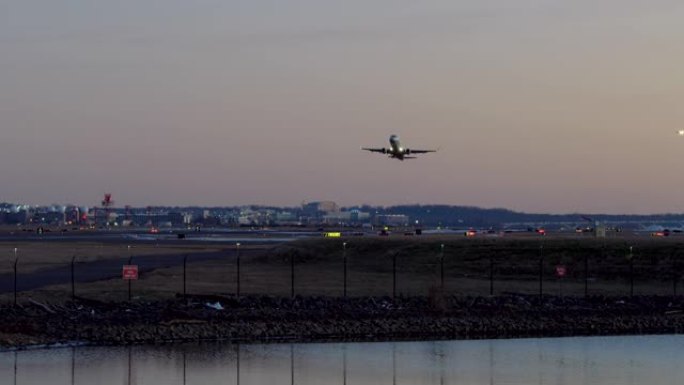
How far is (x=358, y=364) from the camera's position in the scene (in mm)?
46719

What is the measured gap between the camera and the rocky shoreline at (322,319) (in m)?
53.6

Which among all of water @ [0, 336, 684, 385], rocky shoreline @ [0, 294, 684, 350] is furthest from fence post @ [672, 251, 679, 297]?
water @ [0, 336, 684, 385]

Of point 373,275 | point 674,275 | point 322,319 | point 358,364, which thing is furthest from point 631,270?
point 358,364

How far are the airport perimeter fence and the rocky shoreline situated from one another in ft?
11.0

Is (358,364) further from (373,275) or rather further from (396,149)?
(396,149)

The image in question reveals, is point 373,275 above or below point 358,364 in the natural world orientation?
above

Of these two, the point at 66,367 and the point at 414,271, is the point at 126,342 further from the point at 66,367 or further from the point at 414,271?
the point at 414,271

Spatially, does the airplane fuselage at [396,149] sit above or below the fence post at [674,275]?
above

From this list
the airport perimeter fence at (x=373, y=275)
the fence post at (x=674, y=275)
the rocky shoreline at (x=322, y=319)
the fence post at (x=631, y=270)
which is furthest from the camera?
the fence post at (x=674, y=275)

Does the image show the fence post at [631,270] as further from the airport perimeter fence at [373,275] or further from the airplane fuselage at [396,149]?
the airplane fuselage at [396,149]

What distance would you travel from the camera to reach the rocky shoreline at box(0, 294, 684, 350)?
53625 millimetres

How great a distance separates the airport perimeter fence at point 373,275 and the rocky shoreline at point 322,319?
3.36 metres

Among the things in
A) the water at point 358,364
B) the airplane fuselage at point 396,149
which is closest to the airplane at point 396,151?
the airplane fuselage at point 396,149

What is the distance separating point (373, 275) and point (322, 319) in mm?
31782
